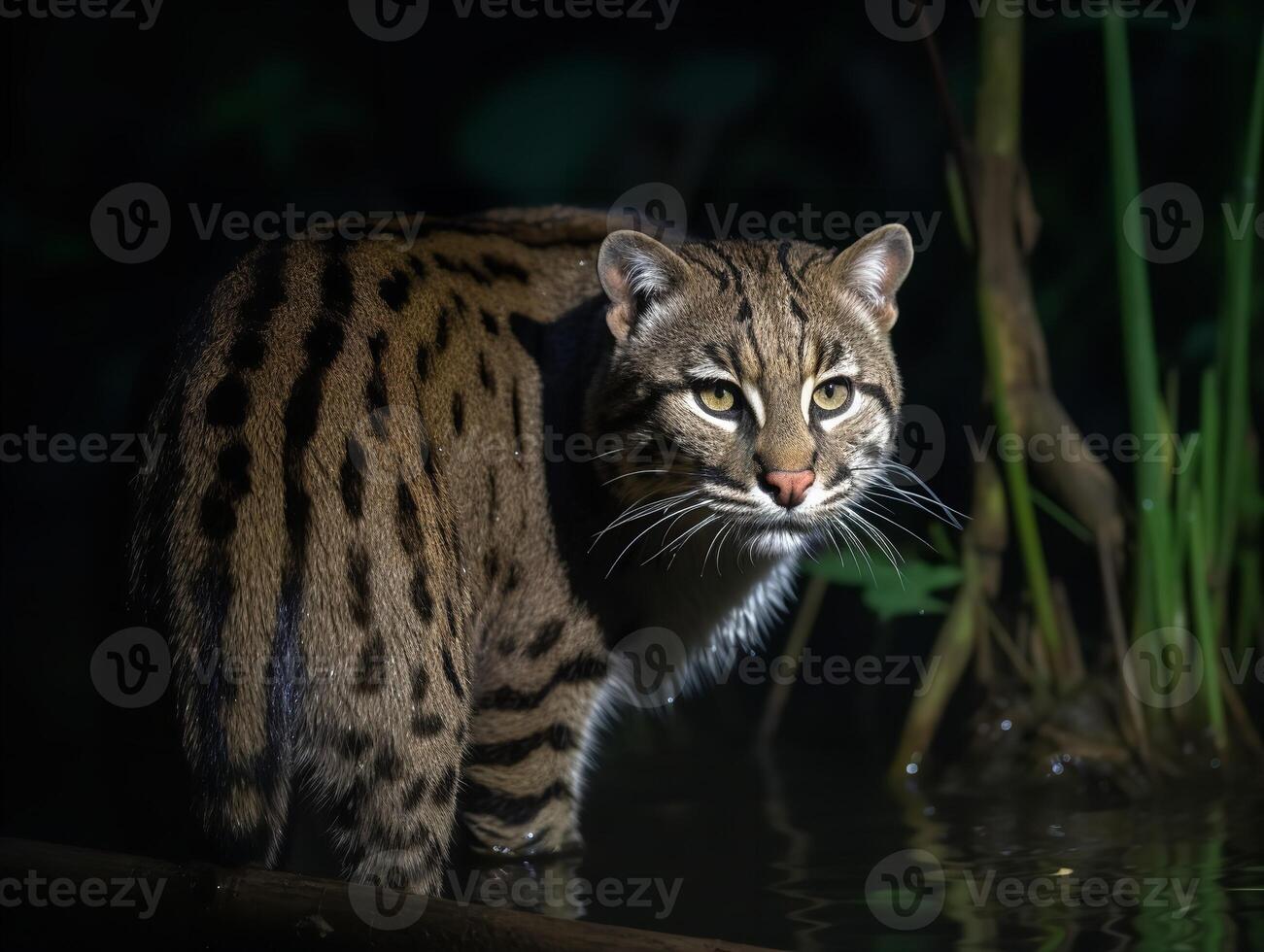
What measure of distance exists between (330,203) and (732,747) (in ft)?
11.0

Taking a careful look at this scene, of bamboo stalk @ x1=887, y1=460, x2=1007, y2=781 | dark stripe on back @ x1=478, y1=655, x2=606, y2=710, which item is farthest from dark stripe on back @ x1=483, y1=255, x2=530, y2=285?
bamboo stalk @ x1=887, y1=460, x2=1007, y2=781

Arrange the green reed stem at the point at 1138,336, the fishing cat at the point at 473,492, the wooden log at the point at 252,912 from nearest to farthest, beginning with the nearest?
the wooden log at the point at 252,912 → the fishing cat at the point at 473,492 → the green reed stem at the point at 1138,336

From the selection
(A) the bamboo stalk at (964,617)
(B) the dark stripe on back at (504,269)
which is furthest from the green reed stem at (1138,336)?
(B) the dark stripe on back at (504,269)

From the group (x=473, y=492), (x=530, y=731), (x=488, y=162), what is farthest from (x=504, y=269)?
(x=488, y=162)

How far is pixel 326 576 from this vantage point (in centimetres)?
382

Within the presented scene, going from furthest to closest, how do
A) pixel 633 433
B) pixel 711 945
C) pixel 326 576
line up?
pixel 633 433
pixel 326 576
pixel 711 945

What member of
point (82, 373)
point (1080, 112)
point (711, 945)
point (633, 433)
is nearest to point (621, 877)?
point (633, 433)

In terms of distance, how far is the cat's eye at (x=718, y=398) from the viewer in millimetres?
4676

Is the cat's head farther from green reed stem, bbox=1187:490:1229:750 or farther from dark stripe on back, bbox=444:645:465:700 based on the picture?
green reed stem, bbox=1187:490:1229:750

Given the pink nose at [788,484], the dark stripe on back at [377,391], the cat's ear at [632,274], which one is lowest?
the pink nose at [788,484]

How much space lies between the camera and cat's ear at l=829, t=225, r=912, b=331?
493 centimetres

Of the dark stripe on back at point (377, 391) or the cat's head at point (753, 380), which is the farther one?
the cat's head at point (753, 380)

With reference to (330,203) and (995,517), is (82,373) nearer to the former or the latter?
(330,203)

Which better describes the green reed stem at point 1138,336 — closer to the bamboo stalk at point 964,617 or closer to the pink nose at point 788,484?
the bamboo stalk at point 964,617
